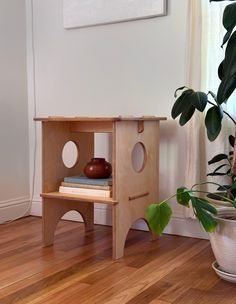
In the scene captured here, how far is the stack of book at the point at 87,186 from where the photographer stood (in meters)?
1.97

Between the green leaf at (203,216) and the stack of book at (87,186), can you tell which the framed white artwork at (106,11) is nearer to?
the stack of book at (87,186)

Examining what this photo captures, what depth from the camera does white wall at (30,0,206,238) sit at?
228 centimetres

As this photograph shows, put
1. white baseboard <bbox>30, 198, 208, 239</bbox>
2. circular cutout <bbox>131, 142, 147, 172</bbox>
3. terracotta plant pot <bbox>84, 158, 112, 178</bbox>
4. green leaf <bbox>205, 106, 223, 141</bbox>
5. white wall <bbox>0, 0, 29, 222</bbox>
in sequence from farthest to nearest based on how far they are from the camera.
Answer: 1. white wall <bbox>0, 0, 29, 222</bbox>
2. circular cutout <bbox>131, 142, 147, 172</bbox>
3. white baseboard <bbox>30, 198, 208, 239</bbox>
4. terracotta plant pot <bbox>84, 158, 112, 178</bbox>
5. green leaf <bbox>205, 106, 223, 141</bbox>

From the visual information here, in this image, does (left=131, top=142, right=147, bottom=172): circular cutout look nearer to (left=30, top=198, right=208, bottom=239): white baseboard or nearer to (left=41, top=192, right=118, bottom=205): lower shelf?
(left=30, top=198, right=208, bottom=239): white baseboard

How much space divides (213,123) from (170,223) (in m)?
0.75

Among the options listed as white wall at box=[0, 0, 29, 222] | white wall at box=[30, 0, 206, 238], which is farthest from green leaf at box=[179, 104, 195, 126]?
white wall at box=[0, 0, 29, 222]

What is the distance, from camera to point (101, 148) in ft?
8.30

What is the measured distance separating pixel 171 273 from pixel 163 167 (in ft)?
2.51

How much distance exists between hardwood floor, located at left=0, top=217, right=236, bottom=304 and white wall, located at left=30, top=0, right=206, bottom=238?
1.30 feet

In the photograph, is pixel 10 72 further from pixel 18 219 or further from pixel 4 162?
pixel 18 219

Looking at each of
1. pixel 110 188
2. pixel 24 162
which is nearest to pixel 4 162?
pixel 24 162

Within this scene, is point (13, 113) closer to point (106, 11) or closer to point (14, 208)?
point (14, 208)

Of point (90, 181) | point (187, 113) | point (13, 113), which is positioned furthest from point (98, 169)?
point (13, 113)

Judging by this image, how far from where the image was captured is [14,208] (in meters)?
2.70
